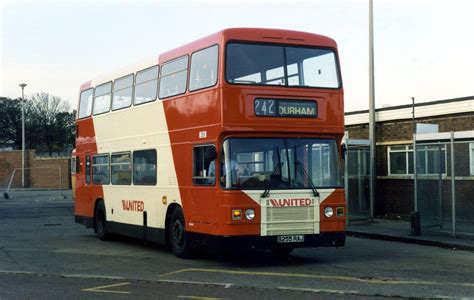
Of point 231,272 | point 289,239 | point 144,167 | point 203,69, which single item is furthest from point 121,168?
point 289,239

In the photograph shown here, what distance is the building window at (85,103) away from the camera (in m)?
17.6

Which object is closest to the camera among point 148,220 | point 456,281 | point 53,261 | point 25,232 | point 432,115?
point 456,281

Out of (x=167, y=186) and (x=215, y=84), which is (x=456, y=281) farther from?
(x=167, y=186)

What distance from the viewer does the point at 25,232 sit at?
A: 1962 centimetres

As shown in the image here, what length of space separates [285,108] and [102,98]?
6916 millimetres

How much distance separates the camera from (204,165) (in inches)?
460

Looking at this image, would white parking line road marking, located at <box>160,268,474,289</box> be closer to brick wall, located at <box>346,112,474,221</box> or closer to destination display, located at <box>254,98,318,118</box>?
destination display, located at <box>254,98,318,118</box>

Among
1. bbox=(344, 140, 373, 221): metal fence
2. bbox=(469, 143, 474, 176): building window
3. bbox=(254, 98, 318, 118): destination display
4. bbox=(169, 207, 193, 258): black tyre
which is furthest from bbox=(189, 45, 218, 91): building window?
bbox=(344, 140, 373, 221): metal fence

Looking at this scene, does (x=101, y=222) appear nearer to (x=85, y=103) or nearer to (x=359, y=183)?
(x=85, y=103)

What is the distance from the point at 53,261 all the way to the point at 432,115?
13472mm

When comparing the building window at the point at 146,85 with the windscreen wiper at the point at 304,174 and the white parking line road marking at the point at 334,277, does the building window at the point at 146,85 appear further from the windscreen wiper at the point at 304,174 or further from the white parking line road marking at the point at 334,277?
the white parking line road marking at the point at 334,277

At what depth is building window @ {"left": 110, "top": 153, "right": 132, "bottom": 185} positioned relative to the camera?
15.0 m

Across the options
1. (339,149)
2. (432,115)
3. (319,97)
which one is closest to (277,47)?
(319,97)

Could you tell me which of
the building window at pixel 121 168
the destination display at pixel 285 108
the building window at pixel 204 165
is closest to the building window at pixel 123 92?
the building window at pixel 121 168
